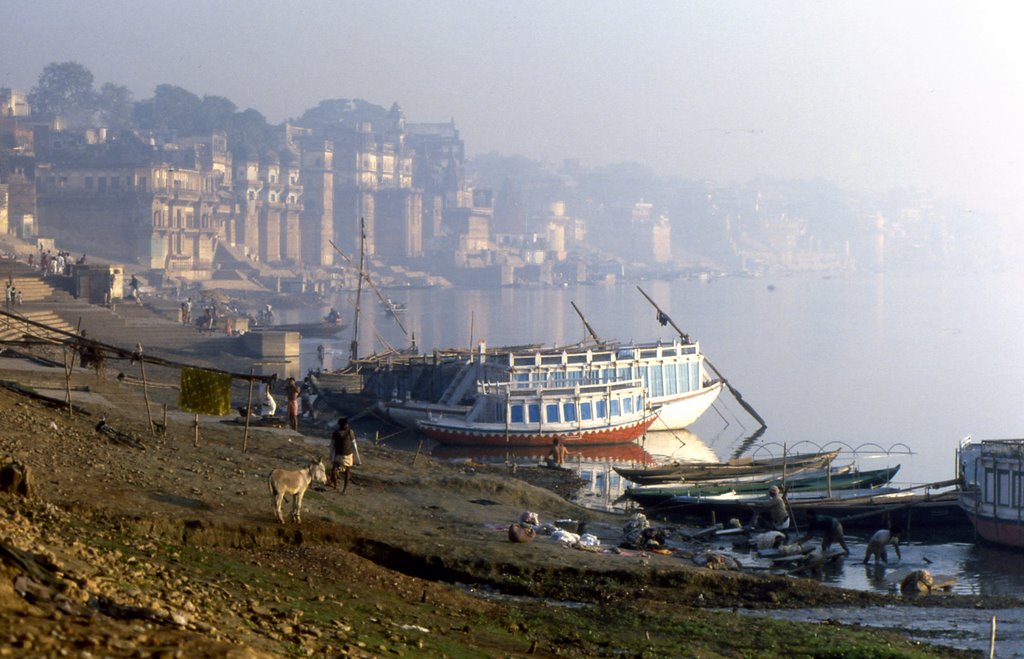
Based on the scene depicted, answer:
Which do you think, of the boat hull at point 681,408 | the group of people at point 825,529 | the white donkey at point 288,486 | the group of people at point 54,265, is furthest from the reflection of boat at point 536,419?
the group of people at point 54,265

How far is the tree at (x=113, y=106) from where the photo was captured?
154500 mm

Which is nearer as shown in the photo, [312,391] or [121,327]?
[312,391]

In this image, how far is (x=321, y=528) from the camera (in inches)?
500

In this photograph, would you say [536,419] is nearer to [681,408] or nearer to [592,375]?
[592,375]

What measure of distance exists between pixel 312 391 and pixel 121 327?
31.7 ft

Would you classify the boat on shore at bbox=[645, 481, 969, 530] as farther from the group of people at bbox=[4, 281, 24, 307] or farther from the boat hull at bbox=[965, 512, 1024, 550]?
the group of people at bbox=[4, 281, 24, 307]

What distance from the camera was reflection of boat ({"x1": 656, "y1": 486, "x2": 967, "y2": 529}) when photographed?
20.7 m

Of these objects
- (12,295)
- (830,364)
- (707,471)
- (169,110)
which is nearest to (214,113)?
(169,110)

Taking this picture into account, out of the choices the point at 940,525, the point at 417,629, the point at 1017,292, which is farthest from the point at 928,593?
the point at 1017,292

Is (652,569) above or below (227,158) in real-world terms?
below

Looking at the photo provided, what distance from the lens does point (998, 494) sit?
65.7 ft

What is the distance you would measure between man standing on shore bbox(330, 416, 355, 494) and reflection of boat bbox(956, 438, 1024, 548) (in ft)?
32.6

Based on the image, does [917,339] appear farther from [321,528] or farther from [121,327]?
[321,528]

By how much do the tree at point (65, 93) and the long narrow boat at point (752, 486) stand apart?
437ft
